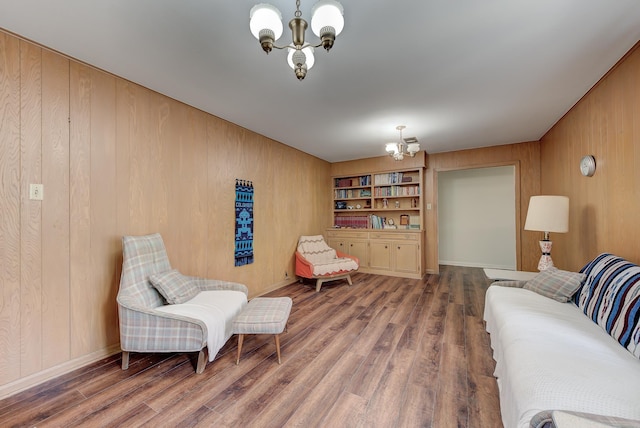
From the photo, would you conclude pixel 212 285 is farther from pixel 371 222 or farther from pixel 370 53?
pixel 371 222

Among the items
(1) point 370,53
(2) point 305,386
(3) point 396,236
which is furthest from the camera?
(3) point 396,236

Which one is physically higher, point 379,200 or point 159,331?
point 379,200

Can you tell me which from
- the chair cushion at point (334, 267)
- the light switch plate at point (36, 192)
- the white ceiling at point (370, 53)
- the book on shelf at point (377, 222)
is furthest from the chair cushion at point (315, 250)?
the light switch plate at point (36, 192)

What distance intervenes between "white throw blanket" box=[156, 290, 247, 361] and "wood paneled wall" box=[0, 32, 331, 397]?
2.16 feet

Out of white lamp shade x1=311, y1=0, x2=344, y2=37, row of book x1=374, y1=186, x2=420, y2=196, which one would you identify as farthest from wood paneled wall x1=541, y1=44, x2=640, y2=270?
white lamp shade x1=311, y1=0, x2=344, y2=37

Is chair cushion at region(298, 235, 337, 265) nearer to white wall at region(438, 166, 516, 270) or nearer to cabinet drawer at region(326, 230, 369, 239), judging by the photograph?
cabinet drawer at region(326, 230, 369, 239)

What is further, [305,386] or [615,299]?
[305,386]

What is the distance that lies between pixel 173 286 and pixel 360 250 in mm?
3682

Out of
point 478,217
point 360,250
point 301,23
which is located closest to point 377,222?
point 360,250

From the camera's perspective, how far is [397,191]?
202 inches

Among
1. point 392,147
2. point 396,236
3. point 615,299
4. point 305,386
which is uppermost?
point 392,147

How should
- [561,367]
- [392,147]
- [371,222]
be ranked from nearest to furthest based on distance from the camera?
1. [561,367]
2. [392,147]
3. [371,222]

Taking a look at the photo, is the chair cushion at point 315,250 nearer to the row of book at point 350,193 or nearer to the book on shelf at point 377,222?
the book on shelf at point 377,222

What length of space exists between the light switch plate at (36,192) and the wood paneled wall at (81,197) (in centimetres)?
3
